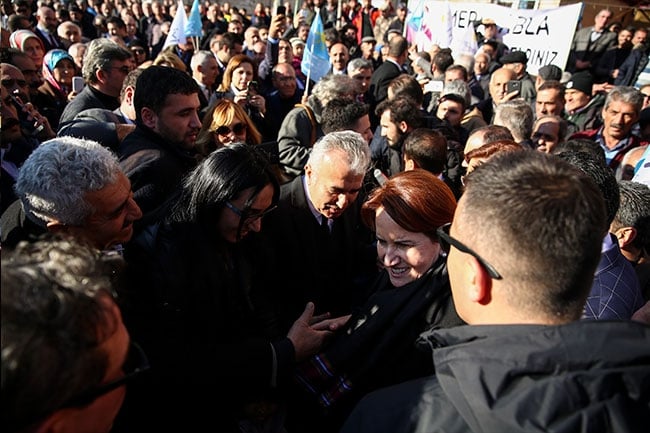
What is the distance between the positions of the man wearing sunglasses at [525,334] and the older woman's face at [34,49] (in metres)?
6.75

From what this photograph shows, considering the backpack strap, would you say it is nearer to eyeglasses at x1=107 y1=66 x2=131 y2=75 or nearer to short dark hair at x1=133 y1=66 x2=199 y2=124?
short dark hair at x1=133 y1=66 x2=199 y2=124

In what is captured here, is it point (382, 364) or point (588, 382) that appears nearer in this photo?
point (588, 382)

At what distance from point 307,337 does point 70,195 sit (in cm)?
121

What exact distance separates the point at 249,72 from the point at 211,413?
4377 mm

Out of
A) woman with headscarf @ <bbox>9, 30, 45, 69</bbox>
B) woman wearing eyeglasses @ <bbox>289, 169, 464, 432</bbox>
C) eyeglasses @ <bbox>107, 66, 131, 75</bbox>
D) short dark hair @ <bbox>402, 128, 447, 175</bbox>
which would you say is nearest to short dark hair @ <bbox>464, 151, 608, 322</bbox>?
woman wearing eyeglasses @ <bbox>289, 169, 464, 432</bbox>

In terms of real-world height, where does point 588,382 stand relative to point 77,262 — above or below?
below

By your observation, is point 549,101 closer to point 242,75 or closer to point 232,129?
point 242,75

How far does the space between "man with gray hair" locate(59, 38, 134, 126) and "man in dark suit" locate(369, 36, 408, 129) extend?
372cm

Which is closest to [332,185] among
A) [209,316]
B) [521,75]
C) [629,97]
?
[209,316]

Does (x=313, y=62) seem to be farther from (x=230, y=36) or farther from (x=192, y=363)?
(x=192, y=363)

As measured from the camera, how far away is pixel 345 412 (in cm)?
179

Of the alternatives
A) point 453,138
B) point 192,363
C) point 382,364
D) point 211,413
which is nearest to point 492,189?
point 382,364

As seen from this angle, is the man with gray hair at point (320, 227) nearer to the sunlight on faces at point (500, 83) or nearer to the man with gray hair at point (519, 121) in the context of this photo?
the man with gray hair at point (519, 121)

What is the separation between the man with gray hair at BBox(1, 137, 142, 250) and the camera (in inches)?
72.5
